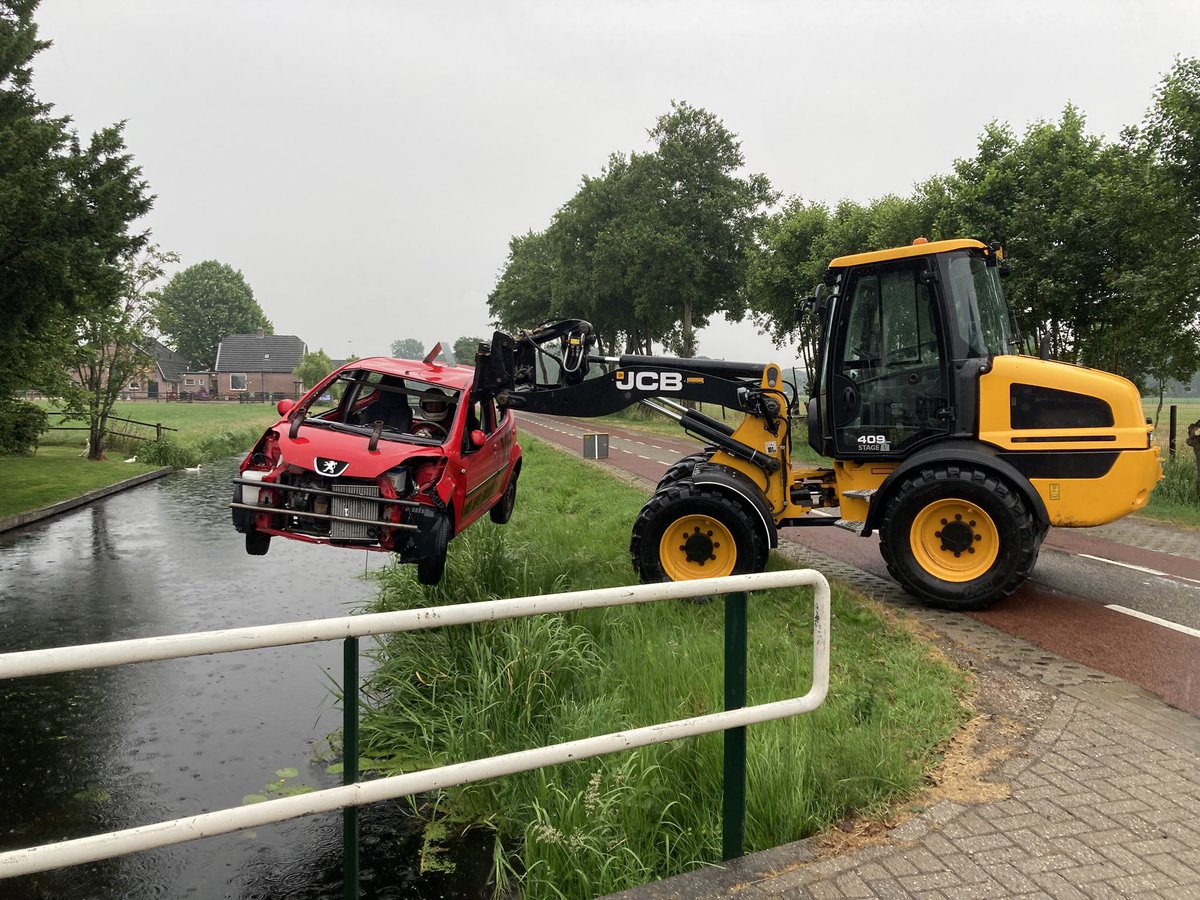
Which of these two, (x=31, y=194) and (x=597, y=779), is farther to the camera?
(x=31, y=194)

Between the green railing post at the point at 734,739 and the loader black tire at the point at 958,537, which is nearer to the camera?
the green railing post at the point at 734,739

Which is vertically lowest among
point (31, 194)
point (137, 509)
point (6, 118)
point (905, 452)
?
point (137, 509)

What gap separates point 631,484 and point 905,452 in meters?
8.79

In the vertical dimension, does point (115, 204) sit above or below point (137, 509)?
above

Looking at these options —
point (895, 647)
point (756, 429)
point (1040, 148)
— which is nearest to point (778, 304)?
point (1040, 148)

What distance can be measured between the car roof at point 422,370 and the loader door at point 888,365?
345 cm

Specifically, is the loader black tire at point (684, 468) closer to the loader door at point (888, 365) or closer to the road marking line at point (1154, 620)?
the loader door at point (888, 365)

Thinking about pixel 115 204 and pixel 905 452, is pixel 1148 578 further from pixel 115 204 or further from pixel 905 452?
pixel 115 204

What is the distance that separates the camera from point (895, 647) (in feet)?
18.5

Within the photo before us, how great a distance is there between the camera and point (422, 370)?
8562 millimetres

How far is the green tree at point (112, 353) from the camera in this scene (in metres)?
21.1

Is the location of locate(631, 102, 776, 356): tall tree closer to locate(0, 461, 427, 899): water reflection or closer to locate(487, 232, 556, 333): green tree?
locate(487, 232, 556, 333): green tree

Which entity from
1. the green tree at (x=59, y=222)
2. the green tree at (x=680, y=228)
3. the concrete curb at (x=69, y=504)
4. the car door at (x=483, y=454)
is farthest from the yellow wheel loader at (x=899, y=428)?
the green tree at (x=680, y=228)

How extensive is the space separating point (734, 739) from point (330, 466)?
464 cm
